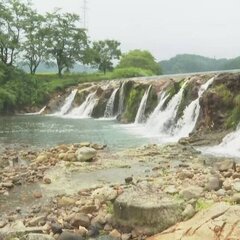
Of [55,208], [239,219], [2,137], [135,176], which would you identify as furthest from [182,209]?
[2,137]

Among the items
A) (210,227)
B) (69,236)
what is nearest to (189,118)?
(69,236)

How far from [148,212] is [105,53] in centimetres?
6216

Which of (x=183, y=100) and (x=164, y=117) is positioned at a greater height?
(x=183, y=100)

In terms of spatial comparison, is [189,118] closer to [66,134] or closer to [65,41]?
[66,134]

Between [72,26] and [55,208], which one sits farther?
[72,26]

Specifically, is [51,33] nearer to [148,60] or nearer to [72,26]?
[72,26]

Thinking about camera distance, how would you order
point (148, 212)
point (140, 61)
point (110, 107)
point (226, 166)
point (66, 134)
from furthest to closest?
point (140, 61) < point (110, 107) < point (66, 134) < point (226, 166) < point (148, 212)

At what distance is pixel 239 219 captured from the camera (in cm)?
778

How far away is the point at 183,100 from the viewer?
26281 mm

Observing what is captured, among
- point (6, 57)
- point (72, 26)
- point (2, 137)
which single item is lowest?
point (2, 137)

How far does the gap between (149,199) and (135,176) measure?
4722 millimetres

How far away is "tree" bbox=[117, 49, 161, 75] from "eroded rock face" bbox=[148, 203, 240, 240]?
69.3 metres

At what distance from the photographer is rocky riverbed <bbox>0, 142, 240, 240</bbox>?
8.89 metres

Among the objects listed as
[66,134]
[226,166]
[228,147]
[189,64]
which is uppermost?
[189,64]
